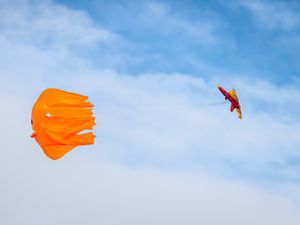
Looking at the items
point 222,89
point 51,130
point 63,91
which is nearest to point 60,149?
point 51,130

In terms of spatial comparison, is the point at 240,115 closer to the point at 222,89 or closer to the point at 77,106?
the point at 222,89

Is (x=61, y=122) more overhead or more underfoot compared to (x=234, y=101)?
more underfoot

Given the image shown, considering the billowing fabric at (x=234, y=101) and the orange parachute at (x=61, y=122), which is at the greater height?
the billowing fabric at (x=234, y=101)

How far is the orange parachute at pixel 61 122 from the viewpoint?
3198 cm

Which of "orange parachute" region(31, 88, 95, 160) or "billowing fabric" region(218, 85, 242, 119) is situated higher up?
"billowing fabric" region(218, 85, 242, 119)

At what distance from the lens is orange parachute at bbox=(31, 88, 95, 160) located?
3198cm

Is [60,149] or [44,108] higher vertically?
[44,108]

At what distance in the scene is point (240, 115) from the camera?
178 ft

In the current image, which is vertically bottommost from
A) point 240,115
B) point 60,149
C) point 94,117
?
point 60,149

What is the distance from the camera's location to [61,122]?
32.1m

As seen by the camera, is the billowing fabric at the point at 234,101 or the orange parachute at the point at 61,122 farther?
the billowing fabric at the point at 234,101

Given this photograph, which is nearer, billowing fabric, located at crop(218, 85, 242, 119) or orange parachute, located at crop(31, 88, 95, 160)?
orange parachute, located at crop(31, 88, 95, 160)

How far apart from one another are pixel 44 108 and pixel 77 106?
230 centimetres

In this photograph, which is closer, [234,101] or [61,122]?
[61,122]
